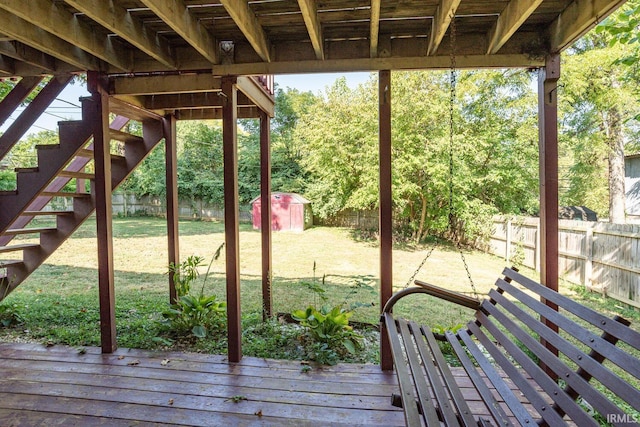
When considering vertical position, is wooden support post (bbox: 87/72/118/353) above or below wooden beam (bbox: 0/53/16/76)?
below

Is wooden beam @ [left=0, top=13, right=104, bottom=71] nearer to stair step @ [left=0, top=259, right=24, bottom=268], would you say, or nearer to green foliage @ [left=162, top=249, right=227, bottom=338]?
green foliage @ [left=162, top=249, right=227, bottom=338]

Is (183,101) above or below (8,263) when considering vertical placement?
above

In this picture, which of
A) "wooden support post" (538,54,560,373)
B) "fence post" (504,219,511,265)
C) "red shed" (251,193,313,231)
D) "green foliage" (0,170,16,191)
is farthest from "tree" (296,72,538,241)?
"green foliage" (0,170,16,191)

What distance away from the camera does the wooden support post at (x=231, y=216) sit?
2473 millimetres

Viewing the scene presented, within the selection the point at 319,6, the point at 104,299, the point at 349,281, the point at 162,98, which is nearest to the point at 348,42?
the point at 319,6

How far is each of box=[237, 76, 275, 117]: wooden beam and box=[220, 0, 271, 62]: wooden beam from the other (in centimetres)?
37

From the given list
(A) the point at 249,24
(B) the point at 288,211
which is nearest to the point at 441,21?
(A) the point at 249,24

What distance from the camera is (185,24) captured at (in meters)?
1.95

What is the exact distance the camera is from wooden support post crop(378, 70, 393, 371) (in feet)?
7.64

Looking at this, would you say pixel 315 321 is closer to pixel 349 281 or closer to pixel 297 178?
pixel 349 281

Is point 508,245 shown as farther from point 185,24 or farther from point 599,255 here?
point 185,24

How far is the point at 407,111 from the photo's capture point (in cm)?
755

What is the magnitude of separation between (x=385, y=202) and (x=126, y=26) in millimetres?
1921

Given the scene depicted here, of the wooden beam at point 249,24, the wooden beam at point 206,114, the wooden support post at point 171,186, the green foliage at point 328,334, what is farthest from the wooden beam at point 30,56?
the green foliage at point 328,334
